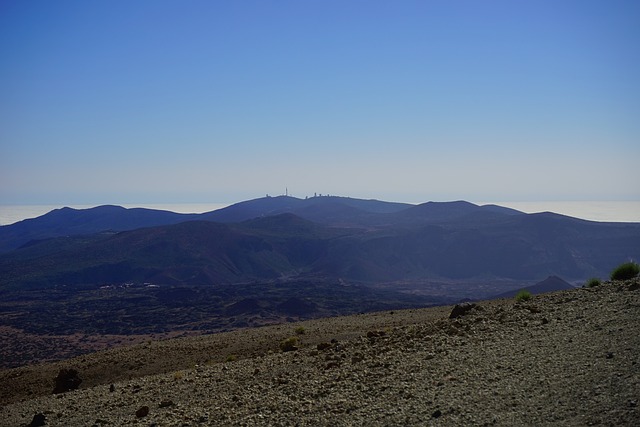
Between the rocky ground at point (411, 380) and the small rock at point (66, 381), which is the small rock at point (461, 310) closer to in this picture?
the rocky ground at point (411, 380)

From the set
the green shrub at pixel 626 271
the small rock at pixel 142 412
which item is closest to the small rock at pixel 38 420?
the small rock at pixel 142 412

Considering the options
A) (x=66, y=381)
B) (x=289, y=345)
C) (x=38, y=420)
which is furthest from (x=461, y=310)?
(x=66, y=381)

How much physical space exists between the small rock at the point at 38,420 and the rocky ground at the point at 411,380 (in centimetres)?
3

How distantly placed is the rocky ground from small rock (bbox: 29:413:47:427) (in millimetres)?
31

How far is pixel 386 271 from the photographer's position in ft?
591

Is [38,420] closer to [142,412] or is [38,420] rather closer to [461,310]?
[142,412]

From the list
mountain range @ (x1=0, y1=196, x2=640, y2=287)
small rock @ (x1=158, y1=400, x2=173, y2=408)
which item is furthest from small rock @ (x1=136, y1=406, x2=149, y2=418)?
mountain range @ (x1=0, y1=196, x2=640, y2=287)

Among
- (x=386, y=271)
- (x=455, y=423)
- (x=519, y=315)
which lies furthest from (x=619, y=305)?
(x=386, y=271)

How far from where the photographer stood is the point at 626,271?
21.9 metres

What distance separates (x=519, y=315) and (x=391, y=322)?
7285 mm

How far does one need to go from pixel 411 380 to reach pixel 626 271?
14.2 m

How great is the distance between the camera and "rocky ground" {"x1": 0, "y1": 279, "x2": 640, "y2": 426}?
9.90 meters

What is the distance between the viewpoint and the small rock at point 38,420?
14.0m

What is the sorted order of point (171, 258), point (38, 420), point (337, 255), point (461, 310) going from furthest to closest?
point (337, 255), point (171, 258), point (461, 310), point (38, 420)
